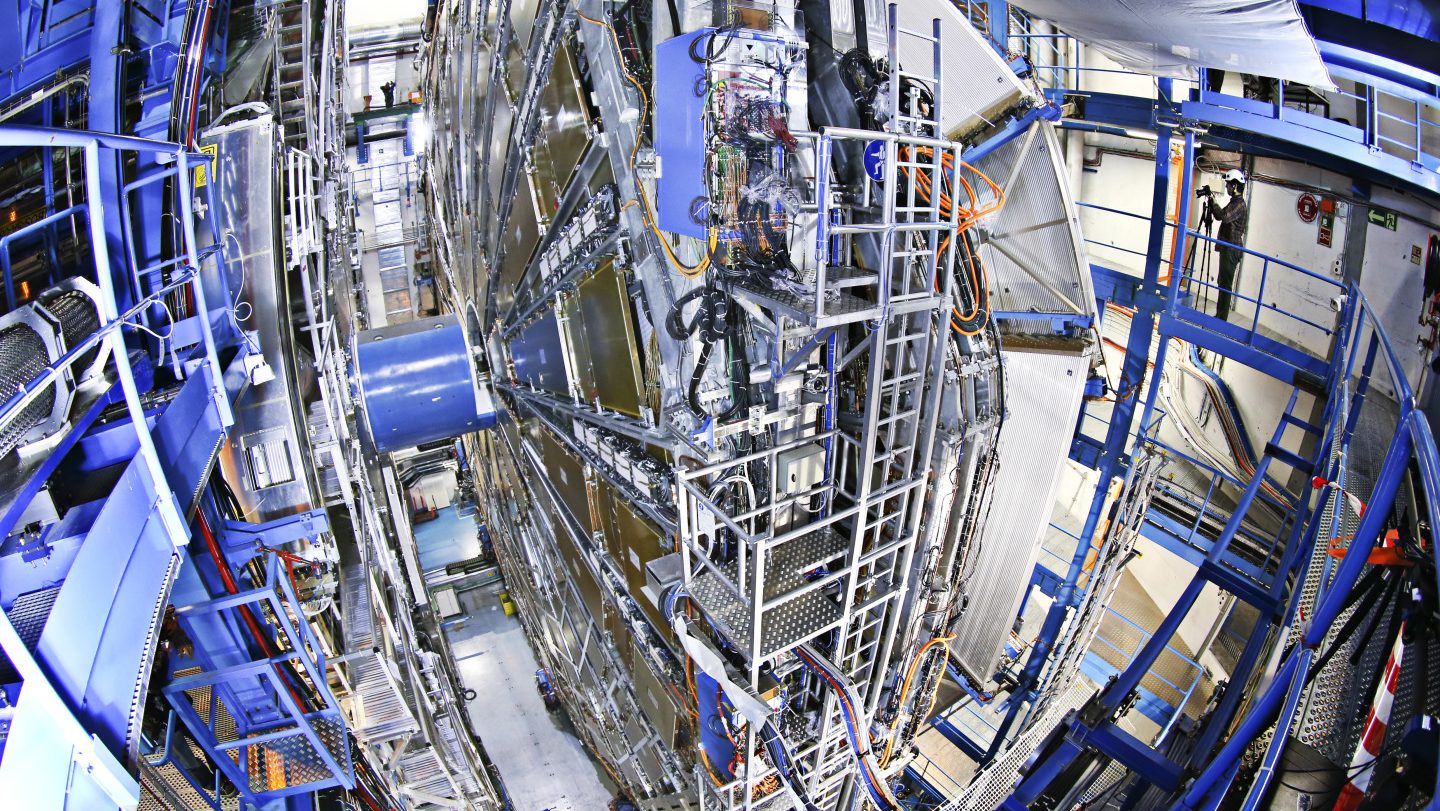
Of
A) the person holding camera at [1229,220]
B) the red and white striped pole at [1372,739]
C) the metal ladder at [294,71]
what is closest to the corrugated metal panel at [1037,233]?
the person holding camera at [1229,220]

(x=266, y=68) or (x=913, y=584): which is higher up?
(x=266, y=68)

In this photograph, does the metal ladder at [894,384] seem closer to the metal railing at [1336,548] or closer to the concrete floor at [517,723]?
the metal railing at [1336,548]

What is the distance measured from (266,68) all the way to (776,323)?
4.86 metres

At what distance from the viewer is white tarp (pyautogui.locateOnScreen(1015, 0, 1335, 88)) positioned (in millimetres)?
4621

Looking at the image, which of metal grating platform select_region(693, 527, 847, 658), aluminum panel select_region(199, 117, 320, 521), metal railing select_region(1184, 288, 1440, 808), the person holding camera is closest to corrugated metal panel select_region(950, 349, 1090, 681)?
the person holding camera

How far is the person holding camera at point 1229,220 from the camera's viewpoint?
29.8ft

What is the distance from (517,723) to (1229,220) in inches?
399

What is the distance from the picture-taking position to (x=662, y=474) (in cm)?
511

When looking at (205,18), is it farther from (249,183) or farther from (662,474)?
(662,474)

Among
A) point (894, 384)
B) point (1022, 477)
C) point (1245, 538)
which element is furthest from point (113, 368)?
point (1245, 538)

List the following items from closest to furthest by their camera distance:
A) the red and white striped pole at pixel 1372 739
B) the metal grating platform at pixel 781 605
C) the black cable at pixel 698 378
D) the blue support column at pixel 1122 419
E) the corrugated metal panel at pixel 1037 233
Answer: the red and white striped pole at pixel 1372 739
the black cable at pixel 698 378
the metal grating platform at pixel 781 605
the corrugated metal panel at pixel 1037 233
the blue support column at pixel 1122 419

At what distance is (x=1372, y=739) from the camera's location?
132 inches

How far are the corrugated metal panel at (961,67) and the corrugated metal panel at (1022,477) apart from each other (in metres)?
2.36

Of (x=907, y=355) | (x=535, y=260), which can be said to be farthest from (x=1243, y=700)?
(x=535, y=260)
